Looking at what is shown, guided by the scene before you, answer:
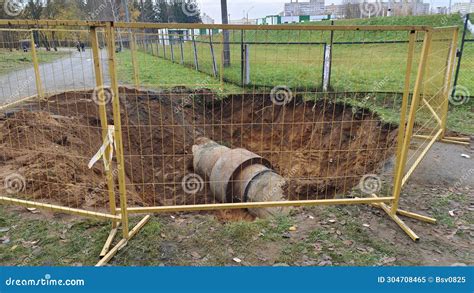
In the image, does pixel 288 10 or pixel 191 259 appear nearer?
pixel 191 259

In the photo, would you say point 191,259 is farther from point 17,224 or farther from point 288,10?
point 288,10

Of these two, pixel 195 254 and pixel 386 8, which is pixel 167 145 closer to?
pixel 195 254

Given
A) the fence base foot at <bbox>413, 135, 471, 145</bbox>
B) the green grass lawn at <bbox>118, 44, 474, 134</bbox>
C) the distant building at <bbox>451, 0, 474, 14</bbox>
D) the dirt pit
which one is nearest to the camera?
the dirt pit

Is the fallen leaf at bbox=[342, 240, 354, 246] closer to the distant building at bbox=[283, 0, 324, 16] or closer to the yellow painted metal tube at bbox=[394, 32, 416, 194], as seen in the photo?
the yellow painted metal tube at bbox=[394, 32, 416, 194]

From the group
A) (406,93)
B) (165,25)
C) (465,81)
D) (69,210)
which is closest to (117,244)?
(69,210)

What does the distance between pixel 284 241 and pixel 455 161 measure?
12.8 feet

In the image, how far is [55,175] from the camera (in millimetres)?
4801

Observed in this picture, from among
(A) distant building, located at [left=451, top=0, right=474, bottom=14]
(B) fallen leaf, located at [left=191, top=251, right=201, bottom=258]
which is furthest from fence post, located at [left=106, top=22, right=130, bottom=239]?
(A) distant building, located at [left=451, top=0, right=474, bottom=14]

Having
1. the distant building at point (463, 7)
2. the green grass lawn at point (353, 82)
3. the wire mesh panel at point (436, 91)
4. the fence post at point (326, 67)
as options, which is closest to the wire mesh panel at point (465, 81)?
the green grass lawn at point (353, 82)

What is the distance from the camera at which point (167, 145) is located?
827 centimetres

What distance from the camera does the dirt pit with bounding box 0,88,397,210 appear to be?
4965mm

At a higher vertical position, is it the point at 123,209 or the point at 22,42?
the point at 22,42

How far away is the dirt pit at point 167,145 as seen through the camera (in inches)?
195

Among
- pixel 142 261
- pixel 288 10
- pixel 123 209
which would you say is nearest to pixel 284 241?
pixel 142 261
